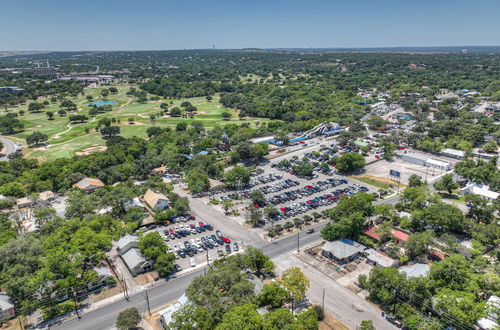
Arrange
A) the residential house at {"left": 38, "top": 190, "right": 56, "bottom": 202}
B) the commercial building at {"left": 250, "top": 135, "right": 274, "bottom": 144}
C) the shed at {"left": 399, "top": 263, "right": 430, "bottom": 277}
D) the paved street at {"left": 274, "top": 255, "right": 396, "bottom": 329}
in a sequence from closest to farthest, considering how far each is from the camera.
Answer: the paved street at {"left": 274, "top": 255, "right": 396, "bottom": 329}, the shed at {"left": 399, "top": 263, "right": 430, "bottom": 277}, the residential house at {"left": 38, "top": 190, "right": 56, "bottom": 202}, the commercial building at {"left": 250, "top": 135, "right": 274, "bottom": 144}

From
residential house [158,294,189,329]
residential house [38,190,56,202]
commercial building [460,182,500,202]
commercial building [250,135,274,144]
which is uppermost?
commercial building [250,135,274,144]

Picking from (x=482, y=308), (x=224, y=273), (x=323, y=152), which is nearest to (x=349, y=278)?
(x=482, y=308)

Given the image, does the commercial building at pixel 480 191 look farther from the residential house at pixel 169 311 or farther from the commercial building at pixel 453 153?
the residential house at pixel 169 311

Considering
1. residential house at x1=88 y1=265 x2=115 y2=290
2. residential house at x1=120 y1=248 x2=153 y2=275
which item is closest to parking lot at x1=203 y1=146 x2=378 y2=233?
residential house at x1=120 y1=248 x2=153 y2=275

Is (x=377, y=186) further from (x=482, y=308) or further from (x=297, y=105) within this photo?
(x=297, y=105)

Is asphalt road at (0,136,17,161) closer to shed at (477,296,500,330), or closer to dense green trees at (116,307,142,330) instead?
dense green trees at (116,307,142,330)

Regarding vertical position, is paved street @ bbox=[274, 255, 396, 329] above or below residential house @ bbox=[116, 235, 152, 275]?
below

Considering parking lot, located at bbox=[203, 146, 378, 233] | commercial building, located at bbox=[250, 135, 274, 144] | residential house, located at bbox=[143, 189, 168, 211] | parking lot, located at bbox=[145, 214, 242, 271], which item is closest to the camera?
parking lot, located at bbox=[145, 214, 242, 271]
